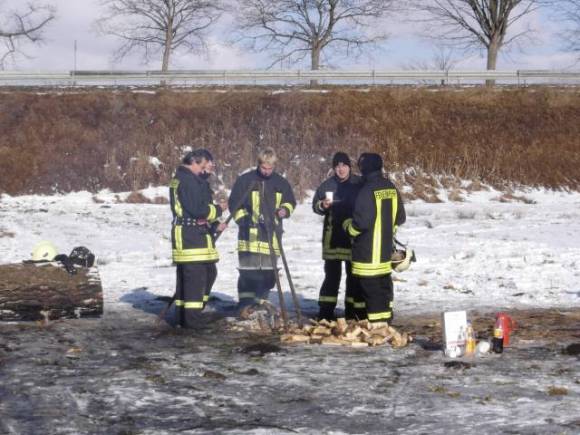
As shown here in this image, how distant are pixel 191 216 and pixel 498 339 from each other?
132 inches

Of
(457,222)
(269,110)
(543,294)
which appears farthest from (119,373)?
(269,110)

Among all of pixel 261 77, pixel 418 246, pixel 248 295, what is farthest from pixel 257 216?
pixel 261 77

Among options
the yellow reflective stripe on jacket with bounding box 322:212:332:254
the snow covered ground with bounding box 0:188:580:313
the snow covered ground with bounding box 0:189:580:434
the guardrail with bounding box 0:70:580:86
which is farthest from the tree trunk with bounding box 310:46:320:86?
the yellow reflective stripe on jacket with bounding box 322:212:332:254

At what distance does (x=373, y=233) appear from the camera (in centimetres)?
877

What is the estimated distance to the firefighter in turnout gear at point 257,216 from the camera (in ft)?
32.4

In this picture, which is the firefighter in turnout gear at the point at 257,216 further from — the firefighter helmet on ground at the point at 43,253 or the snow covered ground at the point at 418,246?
the firefighter helmet on ground at the point at 43,253

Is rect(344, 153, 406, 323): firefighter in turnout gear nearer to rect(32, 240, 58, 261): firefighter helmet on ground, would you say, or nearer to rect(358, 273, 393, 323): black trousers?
rect(358, 273, 393, 323): black trousers

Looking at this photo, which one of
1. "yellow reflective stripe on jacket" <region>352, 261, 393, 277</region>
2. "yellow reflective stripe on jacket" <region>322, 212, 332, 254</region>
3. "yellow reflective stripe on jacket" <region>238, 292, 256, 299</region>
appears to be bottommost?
"yellow reflective stripe on jacket" <region>238, 292, 256, 299</region>

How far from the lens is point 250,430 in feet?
19.2

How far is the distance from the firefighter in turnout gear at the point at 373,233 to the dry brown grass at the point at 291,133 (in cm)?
1597

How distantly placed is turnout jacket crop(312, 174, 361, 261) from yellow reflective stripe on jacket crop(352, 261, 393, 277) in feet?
2.14

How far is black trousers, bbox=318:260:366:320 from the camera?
9406 millimetres

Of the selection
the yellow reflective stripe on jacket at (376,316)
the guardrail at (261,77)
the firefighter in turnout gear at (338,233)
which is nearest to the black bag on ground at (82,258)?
the firefighter in turnout gear at (338,233)

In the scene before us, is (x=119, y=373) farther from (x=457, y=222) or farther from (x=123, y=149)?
(x=123, y=149)
